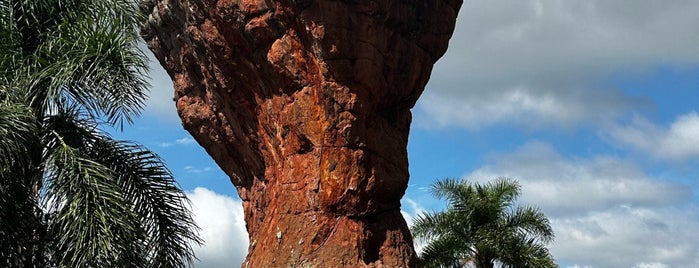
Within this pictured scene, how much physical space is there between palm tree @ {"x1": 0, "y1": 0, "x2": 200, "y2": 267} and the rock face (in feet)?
6.00

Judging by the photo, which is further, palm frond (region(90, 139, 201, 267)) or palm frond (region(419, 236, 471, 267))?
palm frond (region(419, 236, 471, 267))

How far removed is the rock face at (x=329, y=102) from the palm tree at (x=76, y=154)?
1.83 meters

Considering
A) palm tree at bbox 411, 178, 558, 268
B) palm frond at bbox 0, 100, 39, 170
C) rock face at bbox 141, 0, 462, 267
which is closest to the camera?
rock face at bbox 141, 0, 462, 267

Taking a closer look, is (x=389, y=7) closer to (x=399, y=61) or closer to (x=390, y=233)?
(x=399, y=61)

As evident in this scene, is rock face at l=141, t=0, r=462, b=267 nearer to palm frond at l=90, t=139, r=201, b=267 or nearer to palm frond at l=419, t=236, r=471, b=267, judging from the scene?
palm frond at l=90, t=139, r=201, b=267

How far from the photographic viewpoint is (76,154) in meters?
12.0

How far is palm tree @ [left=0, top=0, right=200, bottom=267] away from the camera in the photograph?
11.5 meters

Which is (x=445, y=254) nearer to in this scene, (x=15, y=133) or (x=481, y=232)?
(x=481, y=232)

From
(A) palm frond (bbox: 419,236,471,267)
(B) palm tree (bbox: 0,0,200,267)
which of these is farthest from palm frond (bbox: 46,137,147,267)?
(A) palm frond (bbox: 419,236,471,267)

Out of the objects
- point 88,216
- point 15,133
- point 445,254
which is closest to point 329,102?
point 88,216

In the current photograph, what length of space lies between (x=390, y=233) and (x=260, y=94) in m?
2.26

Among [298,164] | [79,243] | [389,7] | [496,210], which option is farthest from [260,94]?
[496,210]

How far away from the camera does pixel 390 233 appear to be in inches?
410

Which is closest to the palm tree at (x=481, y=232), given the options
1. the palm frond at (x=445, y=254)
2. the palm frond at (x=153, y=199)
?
the palm frond at (x=445, y=254)
